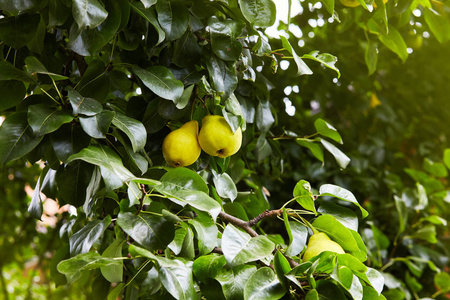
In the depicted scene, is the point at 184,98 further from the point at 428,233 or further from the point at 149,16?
the point at 428,233

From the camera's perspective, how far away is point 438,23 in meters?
1.12

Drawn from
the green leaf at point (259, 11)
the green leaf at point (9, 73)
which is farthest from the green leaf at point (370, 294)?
the green leaf at point (9, 73)

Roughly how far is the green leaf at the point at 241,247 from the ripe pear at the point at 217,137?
15 centimetres

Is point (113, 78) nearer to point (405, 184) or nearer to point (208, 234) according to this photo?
point (208, 234)

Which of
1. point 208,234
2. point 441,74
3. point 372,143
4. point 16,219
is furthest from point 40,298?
point 441,74

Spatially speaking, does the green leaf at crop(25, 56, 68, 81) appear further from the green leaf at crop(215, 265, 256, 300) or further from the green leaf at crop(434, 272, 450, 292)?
the green leaf at crop(434, 272, 450, 292)

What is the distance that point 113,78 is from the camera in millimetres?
802

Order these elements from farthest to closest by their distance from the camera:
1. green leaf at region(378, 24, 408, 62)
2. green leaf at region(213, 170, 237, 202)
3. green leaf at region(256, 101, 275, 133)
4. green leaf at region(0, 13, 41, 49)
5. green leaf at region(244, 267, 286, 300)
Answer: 1. green leaf at region(378, 24, 408, 62)
2. green leaf at region(256, 101, 275, 133)
3. green leaf at region(213, 170, 237, 202)
4. green leaf at region(0, 13, 41, 49)
5. green leaf at region(244, 267, 286, 300)

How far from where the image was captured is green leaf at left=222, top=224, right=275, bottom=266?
0.54m

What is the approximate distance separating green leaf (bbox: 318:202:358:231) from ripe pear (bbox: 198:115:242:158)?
189 mm

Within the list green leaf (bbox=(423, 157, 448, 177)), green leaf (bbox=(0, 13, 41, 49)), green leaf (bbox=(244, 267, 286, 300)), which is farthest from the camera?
green leaf (bbox=(423, 157, 448, 177))

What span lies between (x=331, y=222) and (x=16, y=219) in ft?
5.64

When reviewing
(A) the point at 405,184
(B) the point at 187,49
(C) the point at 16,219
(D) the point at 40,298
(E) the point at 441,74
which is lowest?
(D) the point at 40,298

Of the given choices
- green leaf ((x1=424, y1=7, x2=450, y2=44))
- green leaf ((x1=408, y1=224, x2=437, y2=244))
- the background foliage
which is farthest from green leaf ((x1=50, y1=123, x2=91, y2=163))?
green leaf ((x1=408, y1=224, x2=437, y2=244))
